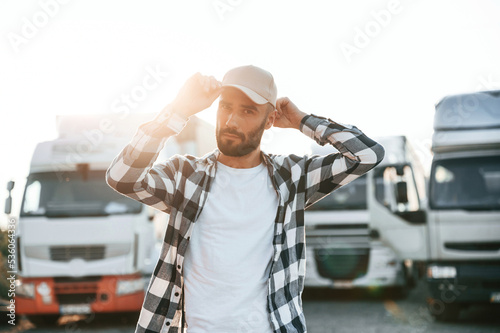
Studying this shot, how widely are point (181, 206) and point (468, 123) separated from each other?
758cm

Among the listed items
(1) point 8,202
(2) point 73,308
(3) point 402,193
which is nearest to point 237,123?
(2) point 73,308

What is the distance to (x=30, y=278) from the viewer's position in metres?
9.48

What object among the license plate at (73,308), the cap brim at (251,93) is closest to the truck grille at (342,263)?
the license plate at (73,308)

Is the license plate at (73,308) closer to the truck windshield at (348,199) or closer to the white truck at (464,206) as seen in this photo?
the white truck at (464,206)

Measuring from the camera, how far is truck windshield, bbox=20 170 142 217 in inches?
375

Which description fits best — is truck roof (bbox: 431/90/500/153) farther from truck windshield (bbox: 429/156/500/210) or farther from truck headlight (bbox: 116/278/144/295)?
truck headlight (bbox: 116/278/144/295)

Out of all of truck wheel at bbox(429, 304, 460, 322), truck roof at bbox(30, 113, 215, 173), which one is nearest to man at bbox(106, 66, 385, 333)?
truck roof at bbox(30, 113, 215, 173)

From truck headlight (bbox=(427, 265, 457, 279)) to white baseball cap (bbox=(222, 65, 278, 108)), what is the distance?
7025 millimetres

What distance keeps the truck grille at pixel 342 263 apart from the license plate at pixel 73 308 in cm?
489

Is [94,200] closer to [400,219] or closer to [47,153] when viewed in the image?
[47,153]

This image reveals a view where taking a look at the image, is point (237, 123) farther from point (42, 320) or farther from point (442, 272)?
point (42, 320)

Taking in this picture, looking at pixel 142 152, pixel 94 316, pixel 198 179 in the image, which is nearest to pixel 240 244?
pixel 198 179

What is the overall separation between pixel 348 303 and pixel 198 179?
1046cm

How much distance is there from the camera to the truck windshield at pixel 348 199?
12.8 meters
